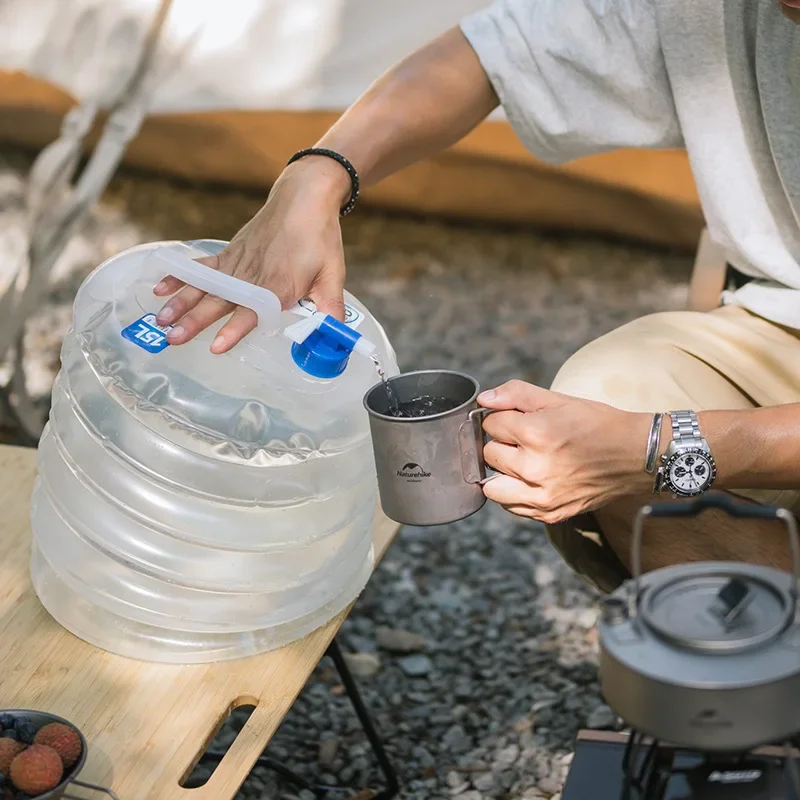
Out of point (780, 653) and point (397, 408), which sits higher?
point (780, 653)

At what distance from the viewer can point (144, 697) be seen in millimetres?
1389

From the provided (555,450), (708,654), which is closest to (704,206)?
(555,450)

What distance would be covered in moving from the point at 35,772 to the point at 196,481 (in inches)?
16.0

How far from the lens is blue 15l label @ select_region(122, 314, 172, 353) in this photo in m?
1.41

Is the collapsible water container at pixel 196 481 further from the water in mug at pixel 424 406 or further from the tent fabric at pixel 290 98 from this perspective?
the tent fabric at pixel 290 98

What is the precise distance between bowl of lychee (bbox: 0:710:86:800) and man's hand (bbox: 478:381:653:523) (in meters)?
0.49

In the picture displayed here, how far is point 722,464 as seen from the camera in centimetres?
136

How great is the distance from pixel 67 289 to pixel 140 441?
6.67 feet

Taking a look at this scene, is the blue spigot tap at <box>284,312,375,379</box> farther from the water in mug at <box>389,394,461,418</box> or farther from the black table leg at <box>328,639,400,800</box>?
the black table leg at <box>328,639,400,800</box>

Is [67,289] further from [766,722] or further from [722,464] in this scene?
[766,722]

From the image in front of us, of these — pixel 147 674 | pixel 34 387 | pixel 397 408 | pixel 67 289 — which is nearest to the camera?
pixel 397 408

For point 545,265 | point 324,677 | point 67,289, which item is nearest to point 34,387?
point 67,289

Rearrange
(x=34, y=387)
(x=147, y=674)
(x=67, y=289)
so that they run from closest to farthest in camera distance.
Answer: (x=147, y=674)
(x=34, y=387)
(x=67, y=289)

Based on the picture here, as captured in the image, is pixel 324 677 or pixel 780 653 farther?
pixel 324 677
